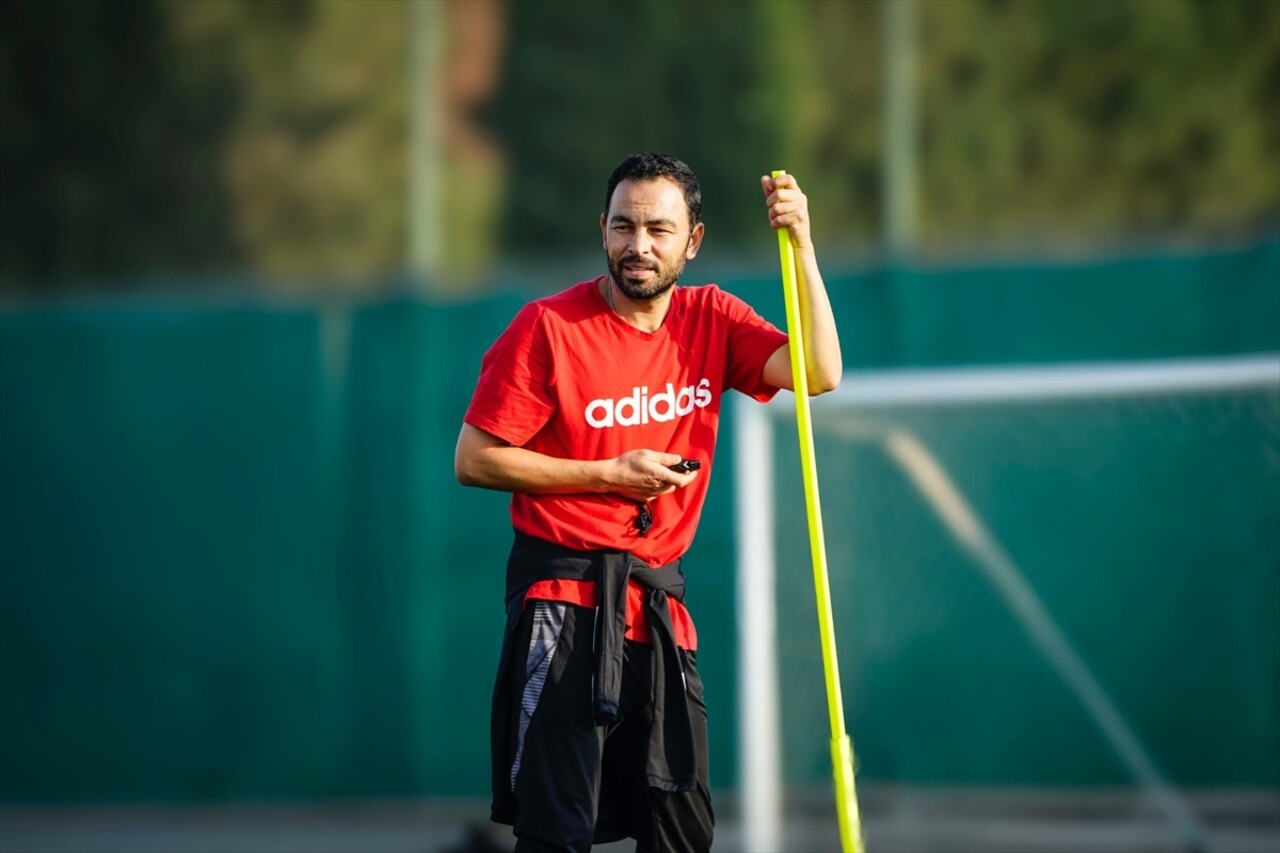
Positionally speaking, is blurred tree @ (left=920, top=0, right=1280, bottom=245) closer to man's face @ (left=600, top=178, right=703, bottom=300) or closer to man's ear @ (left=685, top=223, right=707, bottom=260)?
man's ear @ (left=685, top=223, right=707, bottom=260)

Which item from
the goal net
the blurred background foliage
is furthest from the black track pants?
the blurred background foliage

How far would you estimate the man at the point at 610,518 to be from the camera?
318cm

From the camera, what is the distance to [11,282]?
7453 mm

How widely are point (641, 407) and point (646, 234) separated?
0.37 m

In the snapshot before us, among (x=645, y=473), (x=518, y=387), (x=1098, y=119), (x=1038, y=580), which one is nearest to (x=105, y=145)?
(x=1098, y=119)

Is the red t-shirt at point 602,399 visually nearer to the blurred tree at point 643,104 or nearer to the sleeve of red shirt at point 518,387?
the sleeve of red shirt at point 518,387

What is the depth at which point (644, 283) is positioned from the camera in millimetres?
3217

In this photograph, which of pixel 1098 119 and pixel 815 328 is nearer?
pixel 815 328

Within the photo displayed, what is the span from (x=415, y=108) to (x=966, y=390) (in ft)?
10.9

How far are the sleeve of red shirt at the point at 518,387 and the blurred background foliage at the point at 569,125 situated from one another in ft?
12.7

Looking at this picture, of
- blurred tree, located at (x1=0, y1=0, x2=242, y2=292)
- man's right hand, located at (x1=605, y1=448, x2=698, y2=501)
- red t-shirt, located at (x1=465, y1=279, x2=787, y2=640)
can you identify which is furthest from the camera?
blurred tree, located at (x1=0, y1=0, x2=242, y2=292)

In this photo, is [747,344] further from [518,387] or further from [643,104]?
[643,104]

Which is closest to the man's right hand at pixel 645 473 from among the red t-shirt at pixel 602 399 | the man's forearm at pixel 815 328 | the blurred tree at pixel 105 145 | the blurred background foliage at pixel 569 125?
the red t-shirt at pixel 602 399

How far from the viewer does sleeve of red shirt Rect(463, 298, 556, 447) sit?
10.5ft
